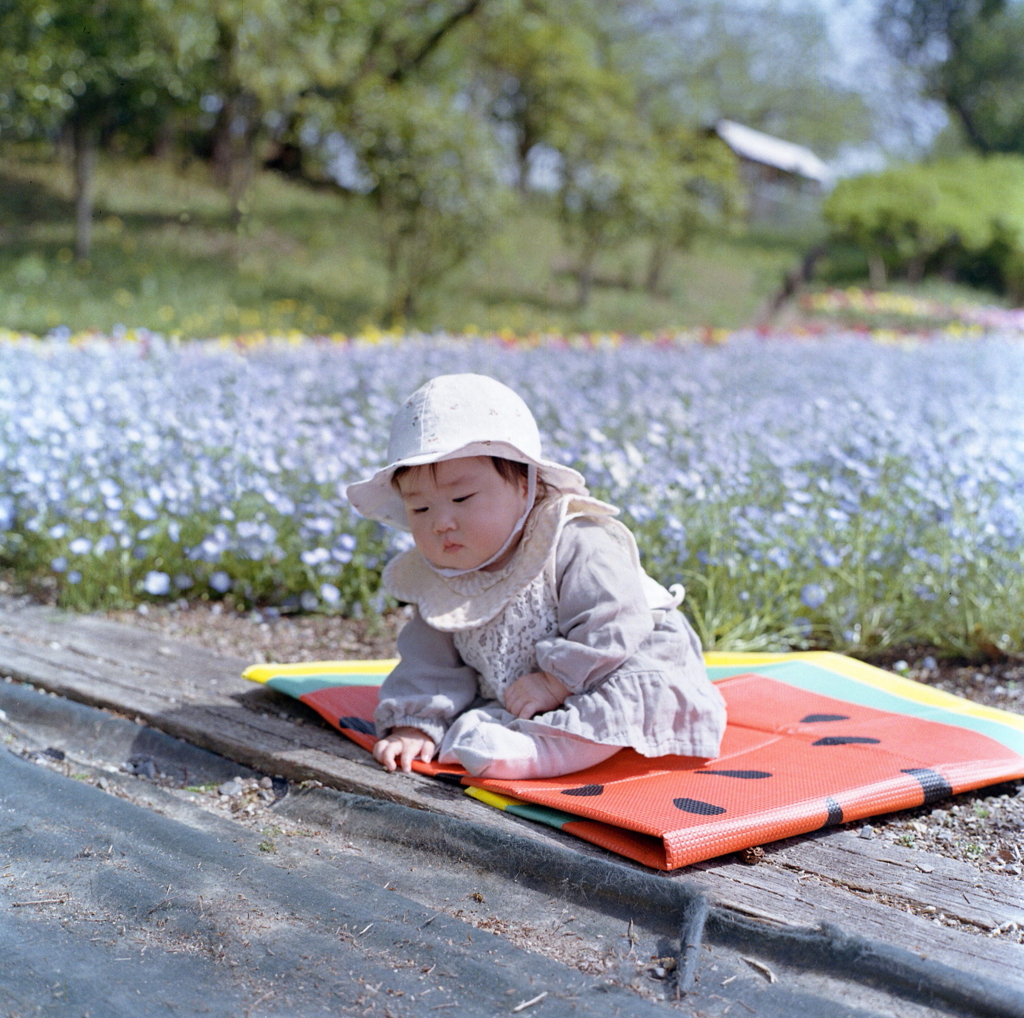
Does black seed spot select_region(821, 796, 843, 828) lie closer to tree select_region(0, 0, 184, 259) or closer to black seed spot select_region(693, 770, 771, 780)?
black seed spot select_region(693, 770, 771, 780)

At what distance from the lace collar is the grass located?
272 inches

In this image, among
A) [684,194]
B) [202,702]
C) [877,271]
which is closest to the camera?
[202,702]

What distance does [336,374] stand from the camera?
16.5 feet

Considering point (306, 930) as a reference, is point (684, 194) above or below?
above

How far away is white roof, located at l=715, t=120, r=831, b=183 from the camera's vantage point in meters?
17.9

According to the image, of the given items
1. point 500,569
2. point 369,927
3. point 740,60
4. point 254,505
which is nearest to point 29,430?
point 254,505

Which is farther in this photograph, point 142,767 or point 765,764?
point 142,767

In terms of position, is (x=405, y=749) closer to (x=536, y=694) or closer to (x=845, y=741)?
(x=536, y=694)

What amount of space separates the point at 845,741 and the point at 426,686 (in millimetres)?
807

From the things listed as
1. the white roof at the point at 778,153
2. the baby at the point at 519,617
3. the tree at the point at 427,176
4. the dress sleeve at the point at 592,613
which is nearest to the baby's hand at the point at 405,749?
the baby at the point at 519,617

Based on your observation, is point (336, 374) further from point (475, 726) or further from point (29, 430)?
point (475, 726)

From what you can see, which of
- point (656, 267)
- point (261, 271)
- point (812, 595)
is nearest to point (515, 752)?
point (812, 595)

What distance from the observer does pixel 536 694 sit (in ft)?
6.27

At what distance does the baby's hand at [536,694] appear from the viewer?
191cm
